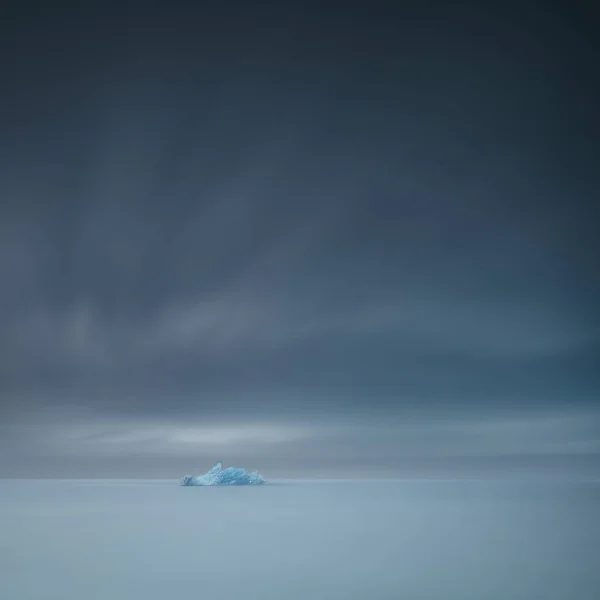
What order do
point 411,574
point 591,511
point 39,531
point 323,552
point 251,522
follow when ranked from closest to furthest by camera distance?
point 411,574
point 323,552
point 39,531
point 251,522
point 591,511

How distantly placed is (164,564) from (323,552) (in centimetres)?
537

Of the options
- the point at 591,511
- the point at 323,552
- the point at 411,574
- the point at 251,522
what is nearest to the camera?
the point at 411,574

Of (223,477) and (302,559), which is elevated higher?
(223,477)

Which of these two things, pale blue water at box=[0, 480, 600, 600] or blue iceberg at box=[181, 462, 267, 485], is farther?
blue iceberg at box=[181, 462, 267, 485]

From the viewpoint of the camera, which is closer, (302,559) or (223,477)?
(302,559)

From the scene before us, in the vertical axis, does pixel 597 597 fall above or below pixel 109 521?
below

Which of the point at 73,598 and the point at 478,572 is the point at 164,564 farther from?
the point at 478,572

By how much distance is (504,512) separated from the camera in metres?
42.2

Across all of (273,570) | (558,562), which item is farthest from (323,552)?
(558,562)

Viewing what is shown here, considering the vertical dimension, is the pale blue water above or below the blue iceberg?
below

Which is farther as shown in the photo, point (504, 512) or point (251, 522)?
point (504, 512)

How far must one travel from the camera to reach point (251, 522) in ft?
113

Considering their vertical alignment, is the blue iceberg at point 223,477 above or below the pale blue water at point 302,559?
above

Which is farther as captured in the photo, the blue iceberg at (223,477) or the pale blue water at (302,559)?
the blue iceberg at (223,477)
